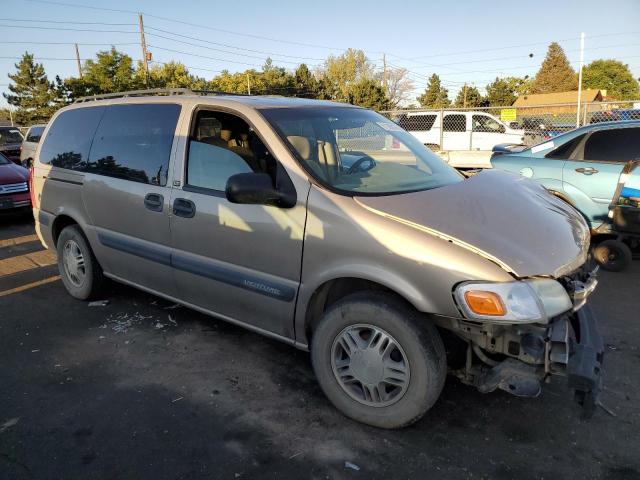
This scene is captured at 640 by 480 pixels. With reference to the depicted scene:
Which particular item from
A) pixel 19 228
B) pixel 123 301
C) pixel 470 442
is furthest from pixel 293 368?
pixel 19 228

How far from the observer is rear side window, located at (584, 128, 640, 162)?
18.8 ft

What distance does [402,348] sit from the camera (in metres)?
2.52

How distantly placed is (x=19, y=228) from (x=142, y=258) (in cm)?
613

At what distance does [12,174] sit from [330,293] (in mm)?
8552

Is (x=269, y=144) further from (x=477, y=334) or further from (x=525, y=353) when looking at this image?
(x=525, y=353)

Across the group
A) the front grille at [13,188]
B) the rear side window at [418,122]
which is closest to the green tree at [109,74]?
the rear side window at [418,122]

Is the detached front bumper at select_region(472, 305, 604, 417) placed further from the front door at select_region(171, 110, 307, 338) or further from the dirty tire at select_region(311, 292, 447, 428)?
the front door at select_region(171, 110, 307, 338)

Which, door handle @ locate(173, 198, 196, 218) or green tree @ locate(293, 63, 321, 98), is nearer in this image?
door handle @ locate(173, 198, 196, 218)

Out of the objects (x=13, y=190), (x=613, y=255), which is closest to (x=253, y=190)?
(x=613, y=255)

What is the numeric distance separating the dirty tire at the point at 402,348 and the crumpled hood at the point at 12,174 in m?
8.36

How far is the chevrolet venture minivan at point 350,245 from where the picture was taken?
92.8 inches

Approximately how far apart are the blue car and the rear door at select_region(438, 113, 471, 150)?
9.84 meters

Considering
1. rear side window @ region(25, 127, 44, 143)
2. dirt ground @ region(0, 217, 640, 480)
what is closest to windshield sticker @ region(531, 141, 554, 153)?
dirt ground @ region(0, 217, 640, 480)

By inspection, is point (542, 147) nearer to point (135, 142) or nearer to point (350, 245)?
point (350, 245)
